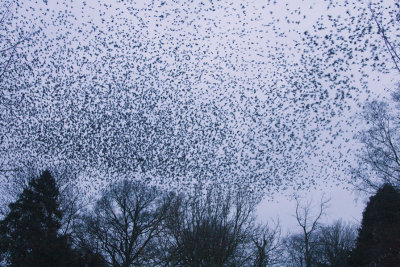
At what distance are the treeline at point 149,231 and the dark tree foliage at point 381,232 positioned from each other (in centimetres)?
6

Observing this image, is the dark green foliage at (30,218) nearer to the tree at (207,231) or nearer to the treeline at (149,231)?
the treeline at (149,231)

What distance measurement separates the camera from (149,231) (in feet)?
100

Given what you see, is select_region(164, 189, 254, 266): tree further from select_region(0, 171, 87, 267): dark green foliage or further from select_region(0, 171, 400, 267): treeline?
select_region(0, 171, 87, 267): dark green foliage

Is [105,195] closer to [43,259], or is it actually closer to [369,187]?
[43,259]

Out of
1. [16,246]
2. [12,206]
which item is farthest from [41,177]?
[16,246]

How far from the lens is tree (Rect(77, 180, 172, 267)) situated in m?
28.5

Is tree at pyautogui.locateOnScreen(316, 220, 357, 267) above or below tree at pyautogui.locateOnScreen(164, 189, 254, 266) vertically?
above

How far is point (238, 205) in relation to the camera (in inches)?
628

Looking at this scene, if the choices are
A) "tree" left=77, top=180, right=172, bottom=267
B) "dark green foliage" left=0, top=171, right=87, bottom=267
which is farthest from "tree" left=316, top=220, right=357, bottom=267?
"dark green foliage" left=0, top=171, right=87, bottom=267

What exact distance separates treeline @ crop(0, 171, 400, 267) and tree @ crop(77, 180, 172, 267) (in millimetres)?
97

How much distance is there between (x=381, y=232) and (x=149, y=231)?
→ 19.8 meters

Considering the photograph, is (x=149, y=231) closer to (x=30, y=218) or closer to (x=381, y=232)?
(x=30, y=218)

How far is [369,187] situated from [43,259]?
17316mm

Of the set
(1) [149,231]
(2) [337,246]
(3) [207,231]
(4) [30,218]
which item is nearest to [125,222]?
(1) [149,231]
